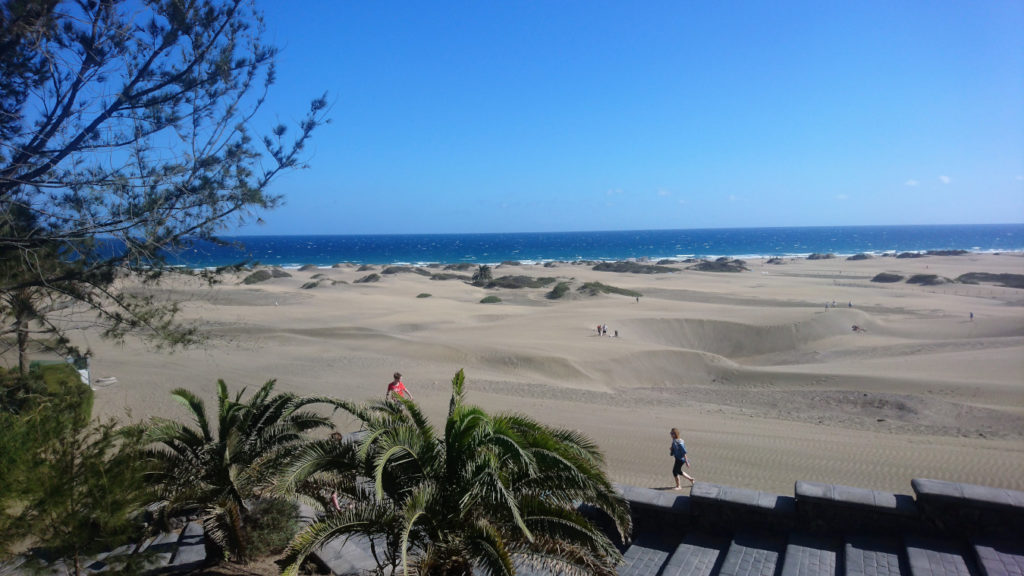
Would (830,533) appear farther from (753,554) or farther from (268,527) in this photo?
(268,527)

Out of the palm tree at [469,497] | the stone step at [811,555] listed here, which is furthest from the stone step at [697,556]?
the palm tree at [469,497]

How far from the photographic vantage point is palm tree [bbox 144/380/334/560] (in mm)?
6852

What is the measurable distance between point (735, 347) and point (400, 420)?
25.6 meters

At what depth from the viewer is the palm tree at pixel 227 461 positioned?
6.85m

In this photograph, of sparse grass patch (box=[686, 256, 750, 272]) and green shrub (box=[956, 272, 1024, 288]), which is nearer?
green shrub (box=[956, 272, 1024, 288])

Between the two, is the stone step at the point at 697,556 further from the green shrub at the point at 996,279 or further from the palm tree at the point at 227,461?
the green shrub at the point at 996,279

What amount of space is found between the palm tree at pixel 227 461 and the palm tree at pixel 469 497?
130cm

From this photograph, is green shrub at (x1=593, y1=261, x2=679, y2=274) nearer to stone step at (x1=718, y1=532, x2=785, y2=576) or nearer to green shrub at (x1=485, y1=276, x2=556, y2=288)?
green shrub at (x1=485, y1=276, x2=556, y2=288)

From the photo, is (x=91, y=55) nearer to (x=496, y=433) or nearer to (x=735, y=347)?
(x=496, y=433)

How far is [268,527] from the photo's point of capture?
7453 millimetres

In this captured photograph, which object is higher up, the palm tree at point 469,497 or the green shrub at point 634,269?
the palm tree at point 469,497

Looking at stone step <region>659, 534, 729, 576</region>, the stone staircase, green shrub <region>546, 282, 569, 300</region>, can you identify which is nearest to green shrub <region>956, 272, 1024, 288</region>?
green shrub <region>546, 282, 569, 300</region>

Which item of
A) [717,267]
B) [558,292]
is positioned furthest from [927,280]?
[558,292]

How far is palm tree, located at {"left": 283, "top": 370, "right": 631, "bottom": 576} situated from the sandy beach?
6.22 metres
